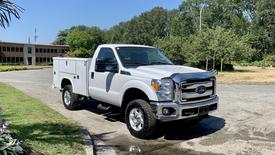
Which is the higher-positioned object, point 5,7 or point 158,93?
point 5,7

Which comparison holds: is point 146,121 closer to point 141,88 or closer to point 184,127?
point 141,88

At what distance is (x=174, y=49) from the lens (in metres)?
43.1

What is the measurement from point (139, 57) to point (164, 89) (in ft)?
6.53

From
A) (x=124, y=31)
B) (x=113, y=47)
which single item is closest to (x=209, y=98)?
(x=113, y=47)

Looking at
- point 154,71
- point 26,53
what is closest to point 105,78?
point 154,71

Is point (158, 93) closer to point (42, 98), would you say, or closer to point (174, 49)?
point (42, 98)

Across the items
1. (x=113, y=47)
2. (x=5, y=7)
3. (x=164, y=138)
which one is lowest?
(x=164, y=138)

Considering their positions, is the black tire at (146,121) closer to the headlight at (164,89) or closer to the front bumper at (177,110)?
the front bumper at (177,110)

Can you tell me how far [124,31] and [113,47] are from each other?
8675 centimetres

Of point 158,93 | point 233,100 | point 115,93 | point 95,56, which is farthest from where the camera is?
point 233,100

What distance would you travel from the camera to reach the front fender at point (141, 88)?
6.86 meters

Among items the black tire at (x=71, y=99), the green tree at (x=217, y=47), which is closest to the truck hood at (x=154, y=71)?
the black tire at (x=71, y=99)

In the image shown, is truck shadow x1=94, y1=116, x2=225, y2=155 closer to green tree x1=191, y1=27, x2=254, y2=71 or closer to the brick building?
green tree x1=191, y1=27, x2=254, y2=71

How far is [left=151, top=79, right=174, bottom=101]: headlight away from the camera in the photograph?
671cm
